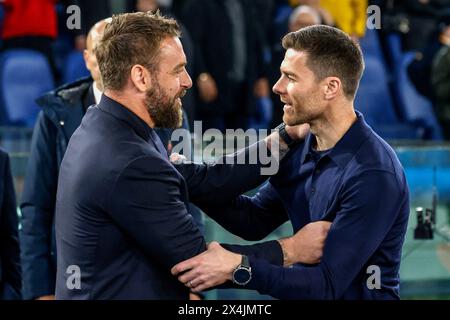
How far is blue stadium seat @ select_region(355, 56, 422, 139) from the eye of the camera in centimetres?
848

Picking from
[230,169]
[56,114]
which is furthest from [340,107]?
[56,114]

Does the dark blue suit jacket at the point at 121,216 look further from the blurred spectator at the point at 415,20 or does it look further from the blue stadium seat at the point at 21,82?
the blurred spectator at the point at 415,20

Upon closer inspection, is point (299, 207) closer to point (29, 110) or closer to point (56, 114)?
point (56, 114)

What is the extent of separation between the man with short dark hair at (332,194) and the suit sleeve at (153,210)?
0.07 meters

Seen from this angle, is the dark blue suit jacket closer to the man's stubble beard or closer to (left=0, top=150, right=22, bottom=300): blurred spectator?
the man's stubble beard

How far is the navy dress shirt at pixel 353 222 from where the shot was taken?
2967mm

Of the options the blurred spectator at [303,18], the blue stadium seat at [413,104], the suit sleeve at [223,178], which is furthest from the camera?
the blue stadium seat at [413,104]

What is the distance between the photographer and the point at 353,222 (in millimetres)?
2977

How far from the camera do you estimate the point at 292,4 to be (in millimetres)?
8703

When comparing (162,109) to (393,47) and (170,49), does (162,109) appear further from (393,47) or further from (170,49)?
(393,47)

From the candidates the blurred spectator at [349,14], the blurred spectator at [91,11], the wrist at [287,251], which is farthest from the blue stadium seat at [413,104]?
the wrist at [287,251]

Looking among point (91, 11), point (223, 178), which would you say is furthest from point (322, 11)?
point (223, 178)

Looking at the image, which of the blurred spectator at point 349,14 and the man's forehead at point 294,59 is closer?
the man's forehead at point 294,59
